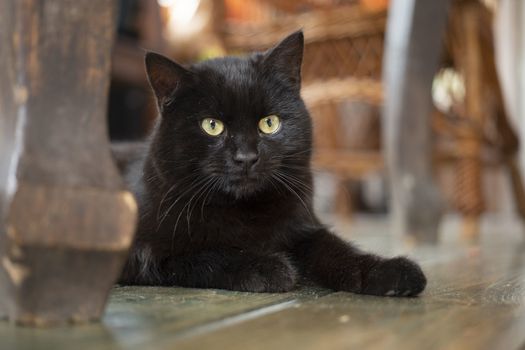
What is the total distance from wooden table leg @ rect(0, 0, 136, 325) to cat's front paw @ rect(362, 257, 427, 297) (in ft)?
1.38

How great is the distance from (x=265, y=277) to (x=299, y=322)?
0.25 metres

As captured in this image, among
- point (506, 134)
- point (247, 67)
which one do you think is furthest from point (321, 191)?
point (247, 67)

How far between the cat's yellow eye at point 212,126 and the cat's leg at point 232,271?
0.20 metres

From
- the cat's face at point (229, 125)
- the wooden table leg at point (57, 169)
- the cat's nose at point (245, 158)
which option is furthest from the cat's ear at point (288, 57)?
the wooden table leg at point (57, 169)

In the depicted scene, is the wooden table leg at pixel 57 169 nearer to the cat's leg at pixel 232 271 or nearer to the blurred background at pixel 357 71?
the cat's leg at pixel 232 271

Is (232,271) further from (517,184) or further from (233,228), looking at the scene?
(517,184)

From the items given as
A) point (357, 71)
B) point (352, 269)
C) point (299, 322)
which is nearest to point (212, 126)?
point (352, 269)

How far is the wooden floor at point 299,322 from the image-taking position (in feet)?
2.06

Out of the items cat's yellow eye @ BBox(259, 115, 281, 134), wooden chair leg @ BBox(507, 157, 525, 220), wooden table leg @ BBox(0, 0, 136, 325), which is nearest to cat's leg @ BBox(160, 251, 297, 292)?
cat's yellow eye @ BBox(259, 115, 281, 134)

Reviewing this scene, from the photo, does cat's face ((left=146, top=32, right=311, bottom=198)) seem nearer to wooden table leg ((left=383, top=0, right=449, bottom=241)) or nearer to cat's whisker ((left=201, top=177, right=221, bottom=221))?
cat's whisker ((left=201, top=177, right=221, bottom=221))

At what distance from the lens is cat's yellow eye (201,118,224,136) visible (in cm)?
110

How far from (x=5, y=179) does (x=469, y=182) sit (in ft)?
6.05

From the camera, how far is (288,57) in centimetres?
124

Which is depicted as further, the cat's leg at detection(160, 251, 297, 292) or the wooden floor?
the cat's leg at detection(160, 251, 297, 292)
